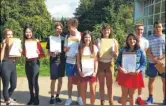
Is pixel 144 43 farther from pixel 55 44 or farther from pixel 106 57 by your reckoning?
pixel 55 44

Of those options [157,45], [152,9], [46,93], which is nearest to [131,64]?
[157,45]

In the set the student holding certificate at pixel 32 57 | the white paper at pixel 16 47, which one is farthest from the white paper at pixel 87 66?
the white paper at pixel 16 47

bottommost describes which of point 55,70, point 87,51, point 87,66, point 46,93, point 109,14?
point 46,93

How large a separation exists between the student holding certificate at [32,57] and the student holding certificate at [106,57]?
724 mm

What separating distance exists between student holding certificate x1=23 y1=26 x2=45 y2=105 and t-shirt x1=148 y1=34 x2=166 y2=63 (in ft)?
4.32

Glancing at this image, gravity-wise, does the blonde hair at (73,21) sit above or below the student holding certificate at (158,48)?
above

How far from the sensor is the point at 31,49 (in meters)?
3.92

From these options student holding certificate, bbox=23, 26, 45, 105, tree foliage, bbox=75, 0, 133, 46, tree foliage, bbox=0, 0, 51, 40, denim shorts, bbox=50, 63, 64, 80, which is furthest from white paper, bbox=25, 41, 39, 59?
tree foliage, bbox=75, 0, 133, 46

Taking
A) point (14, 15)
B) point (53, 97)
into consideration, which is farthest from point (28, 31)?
point (53, 97)

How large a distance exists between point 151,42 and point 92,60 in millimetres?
689

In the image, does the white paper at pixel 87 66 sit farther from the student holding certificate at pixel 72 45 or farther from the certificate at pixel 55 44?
the certificate at pixel 55 44

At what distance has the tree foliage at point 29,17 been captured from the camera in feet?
12.2

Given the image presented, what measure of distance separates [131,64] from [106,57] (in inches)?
23.4

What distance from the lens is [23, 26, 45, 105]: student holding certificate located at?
153 inches
